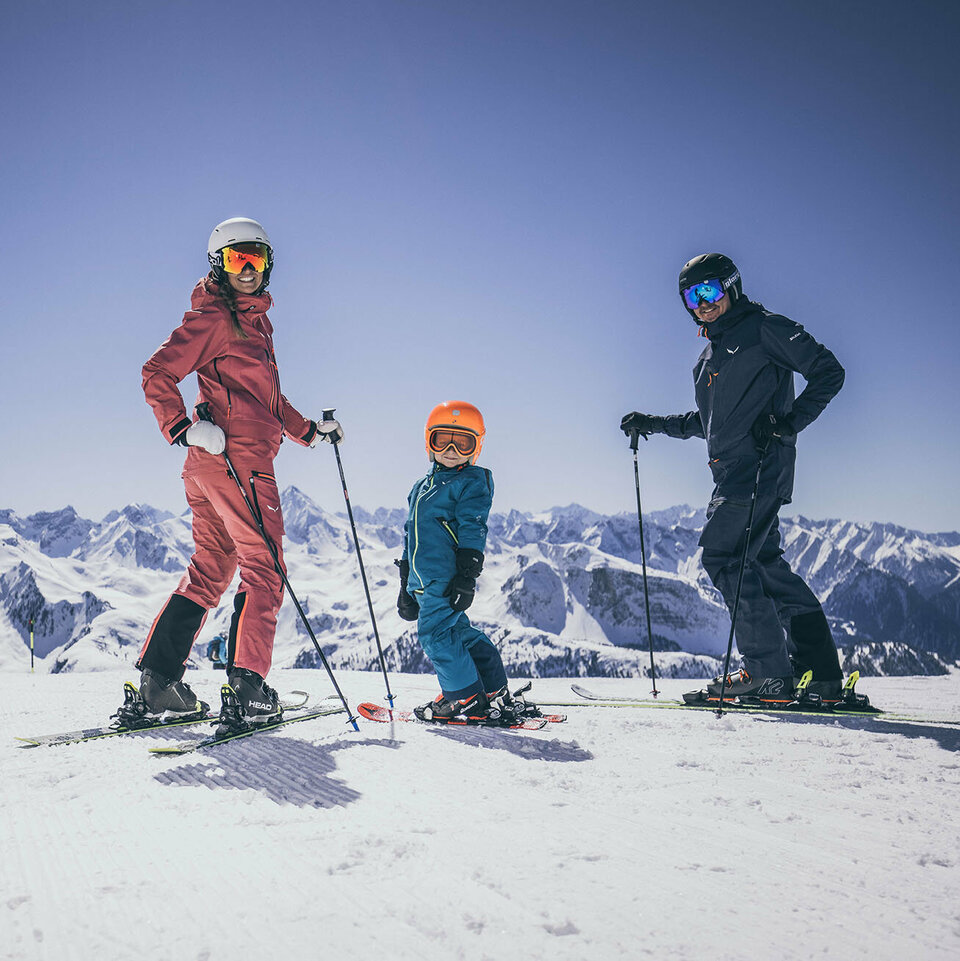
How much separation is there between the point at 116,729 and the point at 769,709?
418cm

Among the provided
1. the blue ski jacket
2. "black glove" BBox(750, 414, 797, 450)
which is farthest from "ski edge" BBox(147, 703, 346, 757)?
"black glove" BBox(750, 414, 797, 450)

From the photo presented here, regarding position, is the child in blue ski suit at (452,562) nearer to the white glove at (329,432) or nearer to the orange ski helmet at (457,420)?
the orange ski helmet at (457,420)

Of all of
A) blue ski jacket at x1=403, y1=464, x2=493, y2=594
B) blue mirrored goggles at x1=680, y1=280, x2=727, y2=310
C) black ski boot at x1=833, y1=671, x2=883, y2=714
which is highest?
blue mirrored goggles at x1=680, y1=280, x2=727, y2=310

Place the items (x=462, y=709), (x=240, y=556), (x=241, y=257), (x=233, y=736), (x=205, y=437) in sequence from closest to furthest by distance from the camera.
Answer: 1. (x=233, y=736)
2. (x=205, y=437)
3. (x=462, y=709)
4. (x=240, y=556)
5. (x=241, y=257)

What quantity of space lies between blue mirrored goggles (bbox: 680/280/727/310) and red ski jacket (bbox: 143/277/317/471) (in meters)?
3.15

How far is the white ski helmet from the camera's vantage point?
4.36m

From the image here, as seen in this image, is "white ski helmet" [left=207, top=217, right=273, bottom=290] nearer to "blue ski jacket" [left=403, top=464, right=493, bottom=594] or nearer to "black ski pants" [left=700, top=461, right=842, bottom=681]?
"blue ski jacket" [left=403, top=464, right=493, bottom=594]

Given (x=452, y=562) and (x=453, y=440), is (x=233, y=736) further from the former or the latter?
(x=453, y=440)

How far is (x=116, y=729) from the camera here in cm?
396

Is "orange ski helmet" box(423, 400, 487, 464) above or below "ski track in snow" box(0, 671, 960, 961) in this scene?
above

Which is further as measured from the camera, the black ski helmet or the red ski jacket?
the black ski helmet

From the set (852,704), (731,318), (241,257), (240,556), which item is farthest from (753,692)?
(241,257)

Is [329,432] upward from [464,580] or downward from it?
upward

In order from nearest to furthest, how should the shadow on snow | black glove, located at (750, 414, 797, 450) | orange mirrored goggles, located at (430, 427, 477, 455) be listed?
the shadow on snow < black glove, located at (750, 414, 797, 450) < orange mirrored goggles, located at (430, 427, 477, 455)
